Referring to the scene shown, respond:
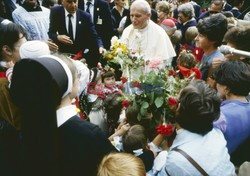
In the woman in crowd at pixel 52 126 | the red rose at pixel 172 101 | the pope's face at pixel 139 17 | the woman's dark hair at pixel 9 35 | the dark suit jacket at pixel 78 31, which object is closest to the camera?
the woman in crowd at pixel 52 126

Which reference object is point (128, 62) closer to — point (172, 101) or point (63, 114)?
point (172, 101)

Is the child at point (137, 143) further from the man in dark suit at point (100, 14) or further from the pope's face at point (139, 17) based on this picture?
the man in dark suit at point (100, 14)

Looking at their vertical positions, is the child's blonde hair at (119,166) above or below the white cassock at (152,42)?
above

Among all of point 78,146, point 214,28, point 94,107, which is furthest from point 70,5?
point 78,146

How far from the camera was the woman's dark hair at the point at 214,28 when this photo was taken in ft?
9.93

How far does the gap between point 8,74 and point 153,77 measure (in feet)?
3.62

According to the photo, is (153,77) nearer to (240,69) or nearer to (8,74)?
(240,69)

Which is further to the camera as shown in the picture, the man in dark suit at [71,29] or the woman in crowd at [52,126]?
the man in dark suit at [71,29]

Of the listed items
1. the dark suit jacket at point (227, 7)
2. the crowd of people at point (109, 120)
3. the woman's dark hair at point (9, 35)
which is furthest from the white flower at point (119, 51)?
the dark suit jacket at point (227, 7)

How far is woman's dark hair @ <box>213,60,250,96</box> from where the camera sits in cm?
218

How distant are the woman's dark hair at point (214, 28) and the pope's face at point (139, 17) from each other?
1.10m

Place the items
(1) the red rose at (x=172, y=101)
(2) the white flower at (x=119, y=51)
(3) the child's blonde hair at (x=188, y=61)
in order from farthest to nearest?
(3) the child's blonde hair at (x=188, y=61), (2) the white flower at (x=119, y=51), (1) the red rose at (x=172, y=101)

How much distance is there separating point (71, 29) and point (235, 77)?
3.35 metres

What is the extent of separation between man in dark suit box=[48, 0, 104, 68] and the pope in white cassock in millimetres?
894
